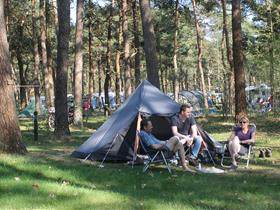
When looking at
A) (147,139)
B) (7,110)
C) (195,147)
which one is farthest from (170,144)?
(7,110)

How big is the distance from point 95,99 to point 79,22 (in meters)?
29.4

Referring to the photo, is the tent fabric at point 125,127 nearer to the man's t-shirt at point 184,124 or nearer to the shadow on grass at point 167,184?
the man's t-shirt at point 184,124

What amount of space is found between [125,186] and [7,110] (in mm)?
3550

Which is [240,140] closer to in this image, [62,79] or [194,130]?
[194,130]

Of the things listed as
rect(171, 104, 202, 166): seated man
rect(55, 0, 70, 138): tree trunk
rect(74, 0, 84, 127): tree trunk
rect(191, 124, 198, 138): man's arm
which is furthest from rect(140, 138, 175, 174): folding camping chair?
rect(74, 0, 84, 127): tree trunk

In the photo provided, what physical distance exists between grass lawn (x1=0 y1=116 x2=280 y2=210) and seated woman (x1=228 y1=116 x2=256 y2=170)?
1.04 ft

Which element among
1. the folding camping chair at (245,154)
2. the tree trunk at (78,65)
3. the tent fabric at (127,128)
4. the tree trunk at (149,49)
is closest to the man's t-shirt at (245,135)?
the folding camping chair at (245,154)

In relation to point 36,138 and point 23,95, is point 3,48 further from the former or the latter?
point 23,95

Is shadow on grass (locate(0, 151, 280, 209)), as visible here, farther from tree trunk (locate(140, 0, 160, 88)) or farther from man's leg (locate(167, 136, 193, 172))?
tree trunk (locate(140, 0, 160, 88))

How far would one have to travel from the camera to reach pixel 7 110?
1034cm

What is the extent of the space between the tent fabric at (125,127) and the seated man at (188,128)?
1.91 feet

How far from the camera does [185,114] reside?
10609mm

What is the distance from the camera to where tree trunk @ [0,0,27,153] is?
10328 mm

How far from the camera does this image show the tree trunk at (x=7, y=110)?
10328mm
